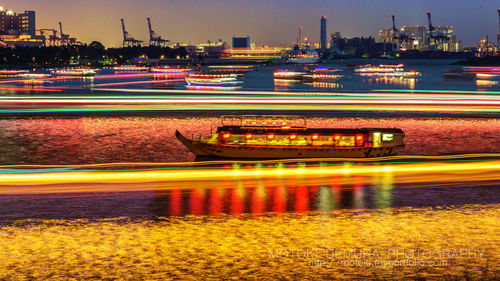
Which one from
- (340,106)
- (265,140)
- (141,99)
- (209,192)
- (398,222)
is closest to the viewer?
(398,222)

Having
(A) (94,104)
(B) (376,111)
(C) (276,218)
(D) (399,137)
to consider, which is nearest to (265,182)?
(C) (276,218)

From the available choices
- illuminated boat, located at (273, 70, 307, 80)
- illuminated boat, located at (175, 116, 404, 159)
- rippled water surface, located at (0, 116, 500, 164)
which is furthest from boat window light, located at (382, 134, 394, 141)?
illuminated boat, located at (273, 70, 307, 80)

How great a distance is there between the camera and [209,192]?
18.2m

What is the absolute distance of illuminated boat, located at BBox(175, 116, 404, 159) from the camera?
92.1 ft

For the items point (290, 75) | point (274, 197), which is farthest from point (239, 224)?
point (290, 75)

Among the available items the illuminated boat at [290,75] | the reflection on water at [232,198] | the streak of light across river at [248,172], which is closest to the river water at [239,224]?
the reflection on water at [232,198]

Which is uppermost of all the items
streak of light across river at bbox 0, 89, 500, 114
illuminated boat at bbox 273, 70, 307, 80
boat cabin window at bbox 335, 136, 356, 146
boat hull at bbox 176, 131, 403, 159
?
illuminated boat at bbox 273, 70, 307, 80

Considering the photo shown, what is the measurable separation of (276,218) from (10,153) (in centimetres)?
1959

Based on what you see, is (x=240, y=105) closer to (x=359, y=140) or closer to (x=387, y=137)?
(x=359, y=140)

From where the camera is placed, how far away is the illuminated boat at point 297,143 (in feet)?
92.1

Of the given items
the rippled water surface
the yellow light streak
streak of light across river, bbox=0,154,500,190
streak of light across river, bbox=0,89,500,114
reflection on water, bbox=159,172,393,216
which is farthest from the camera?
streak of light across river, bbox=0,89,500,114

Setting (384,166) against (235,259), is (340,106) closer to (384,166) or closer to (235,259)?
(384,166)

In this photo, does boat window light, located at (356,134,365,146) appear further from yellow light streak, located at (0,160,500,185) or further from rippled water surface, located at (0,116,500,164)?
yellow light streak, located at (0,160,500,185)

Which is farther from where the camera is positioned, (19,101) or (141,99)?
(141,99)
